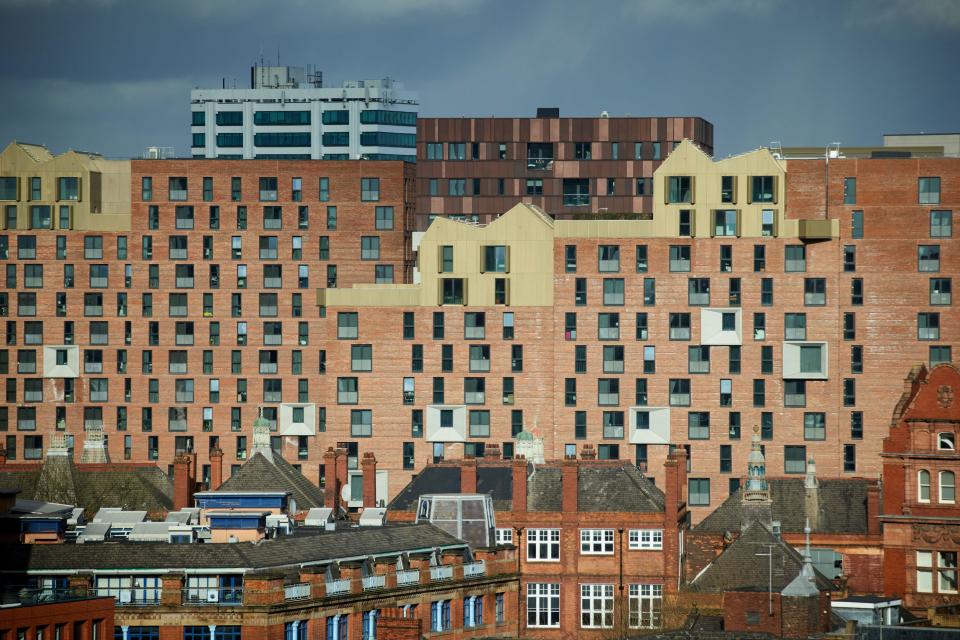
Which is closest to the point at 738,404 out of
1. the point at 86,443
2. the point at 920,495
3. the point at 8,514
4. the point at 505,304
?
the point at 505,304

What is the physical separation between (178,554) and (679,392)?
72058mm

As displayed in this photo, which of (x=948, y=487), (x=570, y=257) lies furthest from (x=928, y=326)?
(x=948, y=487)

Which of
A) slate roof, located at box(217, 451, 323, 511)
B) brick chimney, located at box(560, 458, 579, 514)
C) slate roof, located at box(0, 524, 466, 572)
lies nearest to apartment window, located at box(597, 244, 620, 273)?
brick chimney, located at box(560, 458, 579, 514)

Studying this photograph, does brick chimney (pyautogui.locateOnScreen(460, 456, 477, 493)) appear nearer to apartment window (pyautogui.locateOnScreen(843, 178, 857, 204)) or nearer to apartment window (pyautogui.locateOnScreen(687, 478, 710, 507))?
apartment window (pyautogui.locateOnScreen(687, 478, 710, 507))

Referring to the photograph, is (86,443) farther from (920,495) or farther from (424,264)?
(920,495)

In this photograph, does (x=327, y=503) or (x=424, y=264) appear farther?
(x=424, y=264)

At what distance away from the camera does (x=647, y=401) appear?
19312 cm

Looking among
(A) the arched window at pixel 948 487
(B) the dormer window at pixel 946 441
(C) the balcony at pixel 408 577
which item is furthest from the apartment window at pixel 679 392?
(C) the balcony at pixel 408 577

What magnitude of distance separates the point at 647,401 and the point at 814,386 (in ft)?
41.6

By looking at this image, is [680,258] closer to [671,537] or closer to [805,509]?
[805,509]

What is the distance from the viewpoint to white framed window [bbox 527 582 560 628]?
16075 centimetres

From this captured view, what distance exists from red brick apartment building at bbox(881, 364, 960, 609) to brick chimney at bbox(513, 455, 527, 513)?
2310 cm

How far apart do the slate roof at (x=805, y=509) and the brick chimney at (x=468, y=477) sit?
14835 mm

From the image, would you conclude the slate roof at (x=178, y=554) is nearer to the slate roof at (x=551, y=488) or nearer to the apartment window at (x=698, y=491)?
the slate roof at (x=551, y=488)
